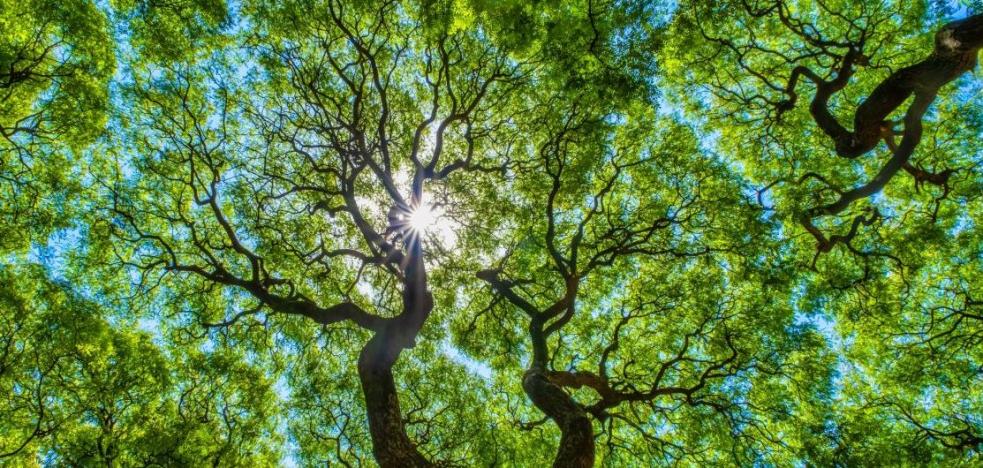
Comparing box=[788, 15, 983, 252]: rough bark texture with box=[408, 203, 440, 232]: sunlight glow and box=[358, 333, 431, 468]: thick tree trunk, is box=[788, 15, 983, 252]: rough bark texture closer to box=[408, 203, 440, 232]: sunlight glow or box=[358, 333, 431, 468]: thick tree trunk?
box=[408, 203, 440, 232]: sunlight glow

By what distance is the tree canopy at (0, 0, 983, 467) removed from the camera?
734 centimetres

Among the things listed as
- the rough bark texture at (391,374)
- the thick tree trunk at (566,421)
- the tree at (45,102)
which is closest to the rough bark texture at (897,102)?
the thick tree trunk at (566,421)

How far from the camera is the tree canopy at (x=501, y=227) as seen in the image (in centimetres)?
734

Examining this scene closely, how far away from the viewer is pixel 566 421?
5.14 m

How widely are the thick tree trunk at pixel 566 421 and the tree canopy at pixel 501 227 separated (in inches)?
23.0

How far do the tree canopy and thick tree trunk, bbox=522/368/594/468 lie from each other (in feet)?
1.92

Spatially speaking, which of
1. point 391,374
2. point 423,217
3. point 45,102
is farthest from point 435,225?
point 45,102

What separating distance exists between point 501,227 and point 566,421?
522 centimetres

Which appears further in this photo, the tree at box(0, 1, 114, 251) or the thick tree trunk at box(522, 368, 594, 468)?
the tree at box(0, 1, 114, 251)

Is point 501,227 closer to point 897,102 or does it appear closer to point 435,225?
point 435,225

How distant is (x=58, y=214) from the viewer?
7.81 metres

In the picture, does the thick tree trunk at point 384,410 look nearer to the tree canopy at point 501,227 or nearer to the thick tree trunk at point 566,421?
the tree canopy at point 501,227

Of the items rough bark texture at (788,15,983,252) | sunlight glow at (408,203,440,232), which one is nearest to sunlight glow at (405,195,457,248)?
sunlight glow at (408,203,440,232)

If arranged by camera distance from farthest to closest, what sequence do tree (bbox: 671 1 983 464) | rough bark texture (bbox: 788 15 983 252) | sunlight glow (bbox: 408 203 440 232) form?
sunlight glow (bbox: 408 203 440 232) → tree (bbox: 671 1 983 464) → rough bark texture (bbox: 788 15 983 252)
